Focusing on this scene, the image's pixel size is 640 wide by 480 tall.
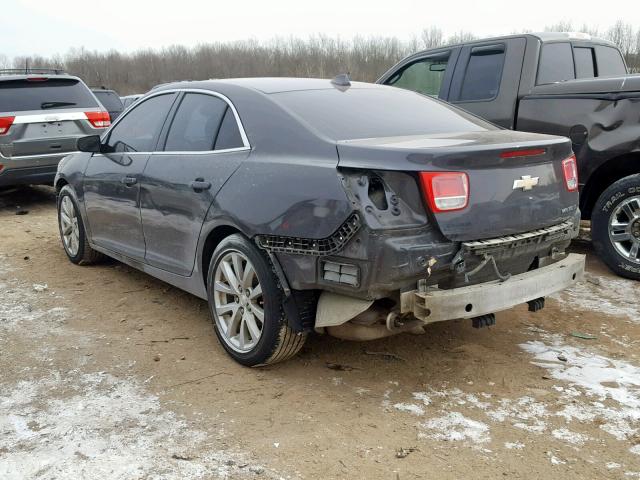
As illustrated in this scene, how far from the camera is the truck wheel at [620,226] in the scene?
5.11 meters

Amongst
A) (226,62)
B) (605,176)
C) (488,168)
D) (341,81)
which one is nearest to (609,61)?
(605,176)

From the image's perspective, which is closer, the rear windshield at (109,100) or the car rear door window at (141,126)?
the car rear door window at (141,126)

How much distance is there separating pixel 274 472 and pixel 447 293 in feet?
3.72

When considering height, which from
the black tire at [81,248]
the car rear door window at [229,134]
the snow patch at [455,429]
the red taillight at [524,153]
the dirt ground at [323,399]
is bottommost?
the dirt ground at [323,399]

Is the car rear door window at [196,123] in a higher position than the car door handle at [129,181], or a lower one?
higher

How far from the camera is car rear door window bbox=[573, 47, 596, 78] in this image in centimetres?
623

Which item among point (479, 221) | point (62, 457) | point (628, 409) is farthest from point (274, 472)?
point (628, 409)

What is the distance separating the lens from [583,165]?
5316 mm

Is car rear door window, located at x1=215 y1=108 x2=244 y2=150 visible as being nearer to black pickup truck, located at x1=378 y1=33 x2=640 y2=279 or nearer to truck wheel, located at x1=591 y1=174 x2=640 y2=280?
black pickup truck, located at x1=378 y1=33 x2=640 y2=279

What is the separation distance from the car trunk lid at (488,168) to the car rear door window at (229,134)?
2.71 ft

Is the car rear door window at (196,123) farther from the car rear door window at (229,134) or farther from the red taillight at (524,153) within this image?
the red taillight at (524,153)

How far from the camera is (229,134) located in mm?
3936

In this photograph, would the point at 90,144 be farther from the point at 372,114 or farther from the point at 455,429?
the point at 455,429

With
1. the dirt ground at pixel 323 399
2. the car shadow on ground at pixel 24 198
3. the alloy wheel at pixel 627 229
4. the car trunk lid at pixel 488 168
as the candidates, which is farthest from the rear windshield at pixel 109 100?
the car trunk lid at pixel 488 168
